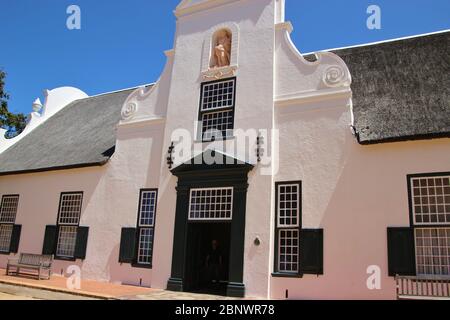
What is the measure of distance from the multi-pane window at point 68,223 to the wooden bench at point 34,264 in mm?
970

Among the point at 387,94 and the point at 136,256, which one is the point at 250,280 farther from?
the point at 387,94

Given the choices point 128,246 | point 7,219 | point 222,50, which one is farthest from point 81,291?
point 222,50

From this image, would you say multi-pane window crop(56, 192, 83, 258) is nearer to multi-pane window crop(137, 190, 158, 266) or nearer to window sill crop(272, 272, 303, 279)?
multi-pane window crop(137, 190, 158, 266)

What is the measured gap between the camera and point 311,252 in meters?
10.3

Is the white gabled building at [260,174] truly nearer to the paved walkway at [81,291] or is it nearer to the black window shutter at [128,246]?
the black window shutter at [128,246]

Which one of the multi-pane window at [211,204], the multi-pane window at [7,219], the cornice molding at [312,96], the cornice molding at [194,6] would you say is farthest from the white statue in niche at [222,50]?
the multi-pane window at [7,219]

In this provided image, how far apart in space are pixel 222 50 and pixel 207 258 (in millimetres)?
6937

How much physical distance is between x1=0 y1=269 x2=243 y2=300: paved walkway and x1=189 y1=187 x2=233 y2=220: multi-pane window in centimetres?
228

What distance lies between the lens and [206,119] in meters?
13.2

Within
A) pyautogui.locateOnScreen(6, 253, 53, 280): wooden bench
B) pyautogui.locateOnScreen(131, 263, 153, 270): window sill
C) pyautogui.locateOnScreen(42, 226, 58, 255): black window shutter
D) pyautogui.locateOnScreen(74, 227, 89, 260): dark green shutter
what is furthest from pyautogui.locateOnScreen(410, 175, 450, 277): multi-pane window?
pyautogui.locateOnScreen(42, 226, 58, 255): black window shutter

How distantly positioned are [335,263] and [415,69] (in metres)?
6.29

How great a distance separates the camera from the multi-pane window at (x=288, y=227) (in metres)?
10.8

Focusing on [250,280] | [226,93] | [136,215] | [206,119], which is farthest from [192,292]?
[226,93]
